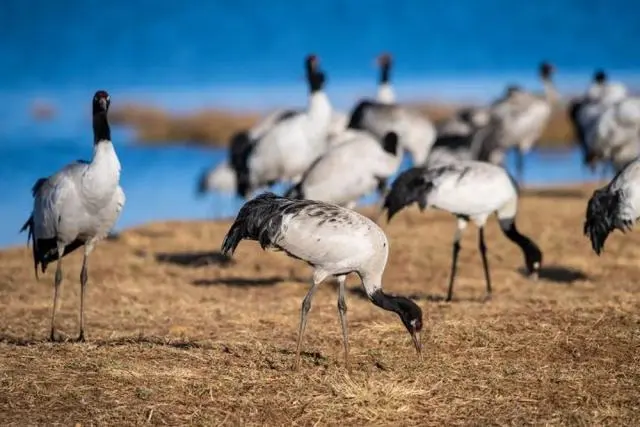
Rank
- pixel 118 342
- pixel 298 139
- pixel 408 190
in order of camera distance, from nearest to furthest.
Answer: pixel 118 342
pixel 408 190
pixel 298 139

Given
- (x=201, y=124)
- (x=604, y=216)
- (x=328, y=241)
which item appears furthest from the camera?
(x=201, y=124)

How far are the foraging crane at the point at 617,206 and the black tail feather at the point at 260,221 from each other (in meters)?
3.50

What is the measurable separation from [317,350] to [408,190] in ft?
9.13

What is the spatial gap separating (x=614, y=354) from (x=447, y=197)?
2913mm

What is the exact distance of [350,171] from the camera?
11.2 metres

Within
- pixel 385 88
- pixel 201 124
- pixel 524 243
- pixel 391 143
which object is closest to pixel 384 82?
pixel 385 88

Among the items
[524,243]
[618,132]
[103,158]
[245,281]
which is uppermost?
[618,132]

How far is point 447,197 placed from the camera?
33.1 feet

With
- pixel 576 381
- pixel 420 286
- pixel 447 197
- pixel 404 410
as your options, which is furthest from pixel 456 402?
pixel 420 286

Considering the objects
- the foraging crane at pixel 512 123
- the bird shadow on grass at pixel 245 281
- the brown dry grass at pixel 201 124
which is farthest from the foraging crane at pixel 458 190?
the brown dry grass at pixel 201 124

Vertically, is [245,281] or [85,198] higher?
[85,198]

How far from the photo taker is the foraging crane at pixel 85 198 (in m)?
8.30

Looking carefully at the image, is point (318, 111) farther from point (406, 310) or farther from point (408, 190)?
point (406, 310)

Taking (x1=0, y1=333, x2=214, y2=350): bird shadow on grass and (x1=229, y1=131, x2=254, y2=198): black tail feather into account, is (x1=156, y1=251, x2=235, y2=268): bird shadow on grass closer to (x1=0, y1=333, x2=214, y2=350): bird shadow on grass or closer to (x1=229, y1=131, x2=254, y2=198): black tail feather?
(x1=229, y1=131, x2=254, y2=198): black tail feather
